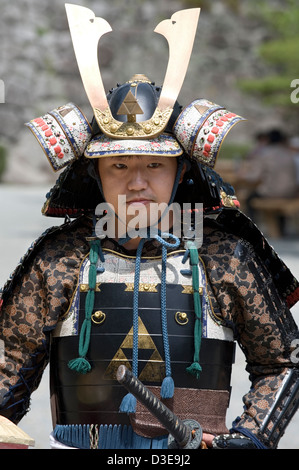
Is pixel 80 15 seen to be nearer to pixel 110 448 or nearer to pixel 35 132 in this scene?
Result: pixel 35 132

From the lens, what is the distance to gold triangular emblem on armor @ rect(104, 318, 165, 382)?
7.63ft

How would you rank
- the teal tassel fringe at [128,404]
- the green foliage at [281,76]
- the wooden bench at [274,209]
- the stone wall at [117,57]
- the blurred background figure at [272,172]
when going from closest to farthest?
the teal tassel fringe at [128,404] < the wooden bench at [274,209] < the blurred background figure at [272,172] < the green foliage at [281,76] < the stone wall at [117,57]

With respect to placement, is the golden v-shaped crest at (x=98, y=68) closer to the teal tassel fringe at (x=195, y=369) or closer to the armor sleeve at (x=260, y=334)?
the armor sleeve at (x=260, y=334)

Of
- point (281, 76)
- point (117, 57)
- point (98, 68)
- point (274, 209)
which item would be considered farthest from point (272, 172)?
point (117, 57)

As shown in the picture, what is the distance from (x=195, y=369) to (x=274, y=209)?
836cm

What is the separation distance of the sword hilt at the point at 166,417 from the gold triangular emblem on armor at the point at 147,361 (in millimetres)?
147

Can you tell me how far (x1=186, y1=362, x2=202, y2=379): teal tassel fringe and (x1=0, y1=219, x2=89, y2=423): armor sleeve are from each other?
1.31ft

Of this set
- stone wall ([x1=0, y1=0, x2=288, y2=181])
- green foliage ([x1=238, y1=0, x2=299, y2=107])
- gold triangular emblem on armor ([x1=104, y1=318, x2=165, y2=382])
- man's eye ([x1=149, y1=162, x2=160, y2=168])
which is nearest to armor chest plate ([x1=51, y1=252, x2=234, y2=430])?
gold triangular emblem on armor ([x1=104, y1=318, x2=165, y2=382])

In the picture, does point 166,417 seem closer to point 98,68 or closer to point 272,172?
point 98,68

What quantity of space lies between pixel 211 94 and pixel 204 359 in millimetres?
22602

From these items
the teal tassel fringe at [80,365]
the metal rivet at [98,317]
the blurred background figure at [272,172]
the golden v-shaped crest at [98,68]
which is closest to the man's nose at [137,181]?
the golden v-shaped crest at [98,68]

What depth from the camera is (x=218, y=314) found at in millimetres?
2387

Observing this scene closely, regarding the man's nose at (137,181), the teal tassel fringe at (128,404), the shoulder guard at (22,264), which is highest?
the man's nose at (137,181)

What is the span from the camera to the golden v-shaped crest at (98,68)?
235cm
